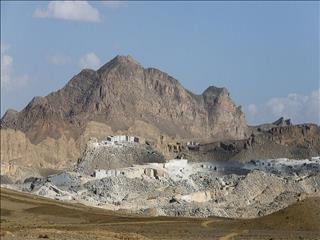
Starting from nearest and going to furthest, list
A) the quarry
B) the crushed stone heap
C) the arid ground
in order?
the arid ground
the quarry
the crushed stone heap

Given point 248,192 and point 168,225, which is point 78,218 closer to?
point 168,225

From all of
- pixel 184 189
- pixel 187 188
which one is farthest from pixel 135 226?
pixel 187 188

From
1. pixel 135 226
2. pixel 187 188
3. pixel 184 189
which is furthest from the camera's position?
pixel 187 188

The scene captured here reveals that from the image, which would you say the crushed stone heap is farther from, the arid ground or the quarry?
the arid ground

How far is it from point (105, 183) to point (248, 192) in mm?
22144

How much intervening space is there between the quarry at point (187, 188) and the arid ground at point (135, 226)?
942 inches

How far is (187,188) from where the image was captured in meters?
128

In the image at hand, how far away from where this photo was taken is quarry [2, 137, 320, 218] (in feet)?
329

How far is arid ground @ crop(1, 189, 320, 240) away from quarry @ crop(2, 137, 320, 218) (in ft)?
78.5

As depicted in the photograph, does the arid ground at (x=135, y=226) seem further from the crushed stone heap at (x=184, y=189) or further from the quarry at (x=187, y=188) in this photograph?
the crushed stone heap at (x=184, y=189)

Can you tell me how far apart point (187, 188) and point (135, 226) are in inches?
2832

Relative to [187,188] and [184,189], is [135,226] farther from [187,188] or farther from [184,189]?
[187,188]

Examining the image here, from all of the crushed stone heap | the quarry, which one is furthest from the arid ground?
the crushed stone heap

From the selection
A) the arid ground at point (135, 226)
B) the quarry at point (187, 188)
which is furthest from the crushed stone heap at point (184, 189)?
the arid ground at point (135, 226)
